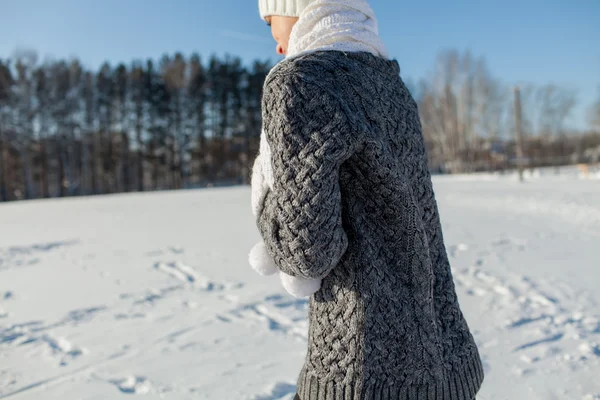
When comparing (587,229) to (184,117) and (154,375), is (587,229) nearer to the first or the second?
(154,375)

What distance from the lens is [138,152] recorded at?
113 ft

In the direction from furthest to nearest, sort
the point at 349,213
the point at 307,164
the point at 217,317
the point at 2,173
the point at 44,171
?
→ the point at 44,171
the point at 2,173
the point at 217,317
the point at 349,213
the point at 307,164

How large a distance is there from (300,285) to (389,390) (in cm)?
25

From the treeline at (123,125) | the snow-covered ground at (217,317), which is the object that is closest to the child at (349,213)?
the snow-covered ground at (217,317)

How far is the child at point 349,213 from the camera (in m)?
0.74

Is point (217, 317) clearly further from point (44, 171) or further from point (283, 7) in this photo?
point (44, 171)

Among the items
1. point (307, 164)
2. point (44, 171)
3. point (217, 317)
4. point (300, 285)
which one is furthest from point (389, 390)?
point (44, 171)

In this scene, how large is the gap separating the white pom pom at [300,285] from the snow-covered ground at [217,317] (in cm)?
164

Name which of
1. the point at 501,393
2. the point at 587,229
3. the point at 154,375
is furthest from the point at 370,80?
the point at 587,229

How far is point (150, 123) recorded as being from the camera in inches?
1352

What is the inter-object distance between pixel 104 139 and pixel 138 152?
2492 millimetres

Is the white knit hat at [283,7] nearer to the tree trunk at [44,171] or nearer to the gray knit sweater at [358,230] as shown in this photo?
the gray knit sweater at [358,230]

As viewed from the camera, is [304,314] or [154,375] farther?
[304,314]

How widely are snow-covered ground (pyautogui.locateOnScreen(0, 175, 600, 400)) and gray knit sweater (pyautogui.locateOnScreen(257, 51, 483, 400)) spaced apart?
62.5 inches
